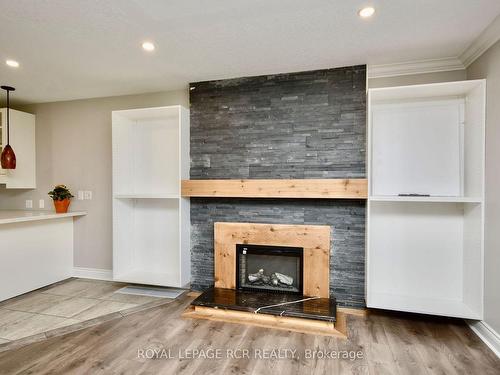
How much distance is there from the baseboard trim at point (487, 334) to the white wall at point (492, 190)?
0.05 meters

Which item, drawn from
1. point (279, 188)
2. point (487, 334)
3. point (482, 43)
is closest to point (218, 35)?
point (279, 188)

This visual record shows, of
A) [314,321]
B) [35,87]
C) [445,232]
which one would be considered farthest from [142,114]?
[445,232]

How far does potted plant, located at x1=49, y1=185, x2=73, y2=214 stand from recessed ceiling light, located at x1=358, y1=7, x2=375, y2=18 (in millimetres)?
3812

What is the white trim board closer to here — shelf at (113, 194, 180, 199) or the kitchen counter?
shelf at (113, 194, 180, 199)

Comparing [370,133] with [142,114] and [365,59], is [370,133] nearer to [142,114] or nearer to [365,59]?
[365,59]

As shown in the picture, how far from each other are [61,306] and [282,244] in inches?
93.7

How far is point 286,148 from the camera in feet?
9.41

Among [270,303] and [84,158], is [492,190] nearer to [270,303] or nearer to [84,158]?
[270,303]

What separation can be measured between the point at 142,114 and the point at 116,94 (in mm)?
695

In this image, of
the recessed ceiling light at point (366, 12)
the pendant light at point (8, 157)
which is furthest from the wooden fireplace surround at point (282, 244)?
→ the pendant light at point (8, 157)

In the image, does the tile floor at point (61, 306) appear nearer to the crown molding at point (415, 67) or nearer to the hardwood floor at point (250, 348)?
the hardwood floor at point (250, 348)

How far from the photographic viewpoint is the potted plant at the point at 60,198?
138 inches

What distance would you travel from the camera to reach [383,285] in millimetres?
2740

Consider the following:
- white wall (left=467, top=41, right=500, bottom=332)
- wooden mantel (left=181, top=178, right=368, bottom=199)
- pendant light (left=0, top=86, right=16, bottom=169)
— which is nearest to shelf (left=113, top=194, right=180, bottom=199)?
wooden mantel (left=181, top=178, right=368, bottom=199)
